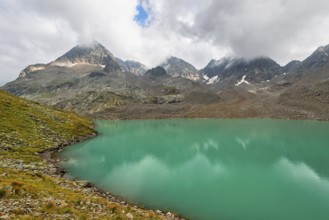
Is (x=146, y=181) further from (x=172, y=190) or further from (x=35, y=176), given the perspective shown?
(x=35, y=176)

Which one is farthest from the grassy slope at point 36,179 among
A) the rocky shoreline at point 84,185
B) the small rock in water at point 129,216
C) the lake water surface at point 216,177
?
the lake water surface at point 216,177

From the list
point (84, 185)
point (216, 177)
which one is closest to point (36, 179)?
point (84, 185)

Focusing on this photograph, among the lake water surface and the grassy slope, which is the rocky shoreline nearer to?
the grassy slope

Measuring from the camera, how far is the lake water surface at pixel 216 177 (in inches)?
1257

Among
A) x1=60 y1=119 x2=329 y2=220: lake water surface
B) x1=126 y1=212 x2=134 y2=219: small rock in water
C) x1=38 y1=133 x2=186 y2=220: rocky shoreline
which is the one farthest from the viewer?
x1=60 y1=119 x2=329 y2=220: lake water surface

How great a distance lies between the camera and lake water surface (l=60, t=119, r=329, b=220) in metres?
31.9

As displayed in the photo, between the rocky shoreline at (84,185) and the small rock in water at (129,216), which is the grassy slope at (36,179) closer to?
the small rock in water at (129,216)

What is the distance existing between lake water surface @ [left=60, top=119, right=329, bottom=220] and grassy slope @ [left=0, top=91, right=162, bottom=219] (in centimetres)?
683

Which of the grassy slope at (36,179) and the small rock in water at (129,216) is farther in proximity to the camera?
the small rock in water at (129,216)

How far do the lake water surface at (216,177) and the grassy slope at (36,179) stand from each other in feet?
22.4

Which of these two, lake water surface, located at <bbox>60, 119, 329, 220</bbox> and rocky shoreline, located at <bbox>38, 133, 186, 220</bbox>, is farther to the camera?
lake water surface, located at <bbox>60, 119, 329, 220</bbox>

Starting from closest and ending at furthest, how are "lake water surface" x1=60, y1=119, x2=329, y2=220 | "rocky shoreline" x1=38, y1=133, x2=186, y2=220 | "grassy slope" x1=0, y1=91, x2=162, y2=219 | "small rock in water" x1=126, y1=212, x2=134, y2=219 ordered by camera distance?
"grassy slope" x1=0, y1=91, x2=162, y2=219
"small rock in water" x1=126, y1=212, x2=134, y2=219
"rocky shoreline" x1=38, y1=133, x2=186, y2=220
"lake water surface" x1=60, y1=119, x2=329, y2=220

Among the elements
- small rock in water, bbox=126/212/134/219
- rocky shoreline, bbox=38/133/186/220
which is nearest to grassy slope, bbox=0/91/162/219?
small rock in water, bbox=126/212/134/219

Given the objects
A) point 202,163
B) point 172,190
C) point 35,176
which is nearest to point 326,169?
point 202,163
